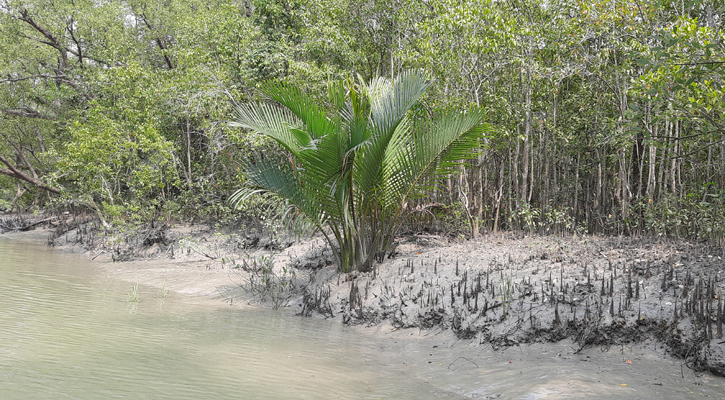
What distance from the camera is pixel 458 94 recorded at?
33.5 feet

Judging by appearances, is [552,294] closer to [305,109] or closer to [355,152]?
[355,152]

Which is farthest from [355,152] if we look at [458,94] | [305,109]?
[458,94]

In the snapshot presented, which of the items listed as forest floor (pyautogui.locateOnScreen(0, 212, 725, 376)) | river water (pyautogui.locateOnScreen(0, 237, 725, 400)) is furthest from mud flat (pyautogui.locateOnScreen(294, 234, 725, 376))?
river water (pyautogui.locateOnScreen(0, 237, 725, 400))

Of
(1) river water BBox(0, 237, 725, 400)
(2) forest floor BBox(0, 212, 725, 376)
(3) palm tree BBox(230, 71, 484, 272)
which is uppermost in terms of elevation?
(3) palm tree BBox(230, 71, 484, 272)

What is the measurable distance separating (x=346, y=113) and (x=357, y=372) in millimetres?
3675

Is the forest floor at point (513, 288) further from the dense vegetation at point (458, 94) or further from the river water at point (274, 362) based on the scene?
the dense vegetation at point (458, 94)

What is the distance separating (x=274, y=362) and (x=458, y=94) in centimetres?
724

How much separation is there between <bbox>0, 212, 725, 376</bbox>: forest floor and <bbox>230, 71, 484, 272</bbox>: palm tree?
3.03 feet

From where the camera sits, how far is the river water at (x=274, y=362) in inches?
141

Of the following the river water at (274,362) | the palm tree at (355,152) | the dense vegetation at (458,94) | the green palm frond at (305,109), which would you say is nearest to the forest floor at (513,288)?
the river water at (274,362)

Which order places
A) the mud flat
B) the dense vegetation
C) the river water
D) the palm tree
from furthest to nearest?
the dense vegetation
the palm tree
the mud flat
the river water

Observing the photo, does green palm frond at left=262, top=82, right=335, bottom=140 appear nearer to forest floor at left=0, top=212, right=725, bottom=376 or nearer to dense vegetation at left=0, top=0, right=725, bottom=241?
dense vegetation at left=0, top=0, right=725, bottom=241

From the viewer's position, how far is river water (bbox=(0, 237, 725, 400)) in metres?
3.59

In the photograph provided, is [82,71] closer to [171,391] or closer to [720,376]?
[171,391]
